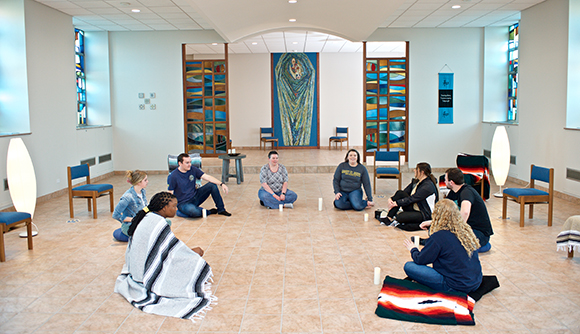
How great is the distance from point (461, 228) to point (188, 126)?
913 centimetres

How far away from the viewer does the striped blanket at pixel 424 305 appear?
10.5 ft

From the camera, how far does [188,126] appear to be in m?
11.5

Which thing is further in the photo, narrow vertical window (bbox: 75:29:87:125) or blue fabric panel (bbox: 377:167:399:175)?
narrow vertical window (bbox: 75:29:87:125)

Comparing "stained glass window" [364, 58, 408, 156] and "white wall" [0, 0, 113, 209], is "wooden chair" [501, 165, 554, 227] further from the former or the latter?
"white wall" [0, 0, 113, 209]

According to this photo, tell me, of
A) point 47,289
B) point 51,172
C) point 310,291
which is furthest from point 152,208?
point 51,172

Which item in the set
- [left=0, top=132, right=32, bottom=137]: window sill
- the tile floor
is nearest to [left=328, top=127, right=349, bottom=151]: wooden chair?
the tile floor

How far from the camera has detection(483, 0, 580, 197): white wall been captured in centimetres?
753

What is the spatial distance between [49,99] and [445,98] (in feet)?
26.9

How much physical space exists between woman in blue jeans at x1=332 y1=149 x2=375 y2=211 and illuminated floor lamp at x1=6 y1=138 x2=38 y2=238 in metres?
4.06

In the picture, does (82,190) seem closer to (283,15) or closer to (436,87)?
(283,15)

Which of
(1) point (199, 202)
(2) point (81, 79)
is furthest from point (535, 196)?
(2) point (81, 79)

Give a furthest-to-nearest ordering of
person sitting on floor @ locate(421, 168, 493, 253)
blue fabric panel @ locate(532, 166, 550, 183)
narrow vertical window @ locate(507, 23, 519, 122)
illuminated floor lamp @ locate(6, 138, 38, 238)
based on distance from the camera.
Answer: narrow vertical window @ locate(507, 23, 519, 122) < blue fabric panel @ locate(532, 166, 550, 183) < illuminated floor lamp @ locate(6, 138, 38, 238) < person sitting on floor @ locate(421, 168, 493, 253)

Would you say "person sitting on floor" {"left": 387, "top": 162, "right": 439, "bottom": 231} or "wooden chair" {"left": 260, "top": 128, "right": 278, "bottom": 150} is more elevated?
"wooden chair" {"left": 260, "top": 128, "right": 278, "bottom": 150}

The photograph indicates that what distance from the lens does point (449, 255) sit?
3.40 meters
